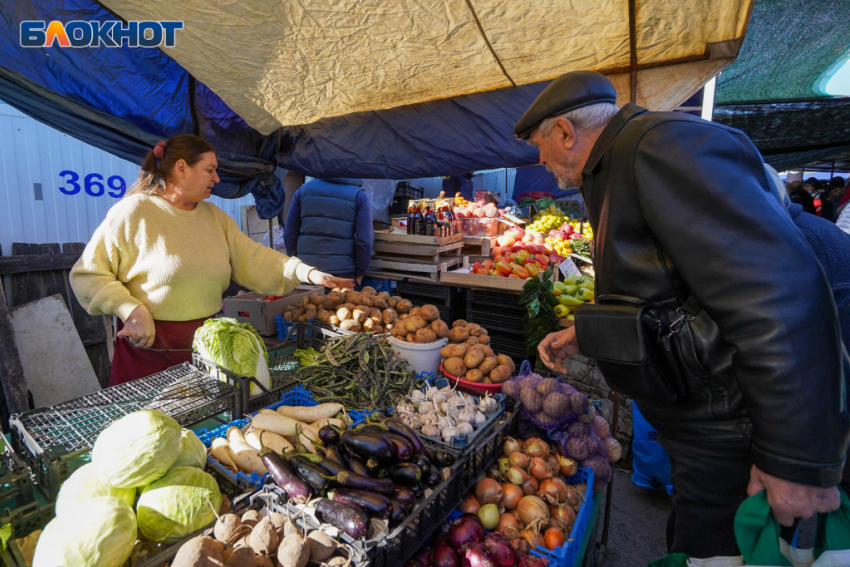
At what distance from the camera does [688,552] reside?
168 cm

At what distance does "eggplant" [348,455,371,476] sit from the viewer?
166cm

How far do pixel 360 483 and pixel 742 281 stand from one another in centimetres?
139

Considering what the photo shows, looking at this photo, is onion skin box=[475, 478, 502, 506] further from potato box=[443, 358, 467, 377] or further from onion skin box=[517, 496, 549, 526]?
potato box=[443, 358, 467, 377]

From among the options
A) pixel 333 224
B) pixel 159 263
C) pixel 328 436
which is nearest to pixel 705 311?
pixel 328 436

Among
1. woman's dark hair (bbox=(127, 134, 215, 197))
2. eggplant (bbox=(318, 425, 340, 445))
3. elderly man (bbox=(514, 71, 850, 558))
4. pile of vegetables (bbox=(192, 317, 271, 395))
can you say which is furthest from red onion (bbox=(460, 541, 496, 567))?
woman's dark hair (bbox=(127, 134, 215, 197))

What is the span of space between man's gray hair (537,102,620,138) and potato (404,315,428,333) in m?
1.90

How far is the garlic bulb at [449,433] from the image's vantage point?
2027 mm

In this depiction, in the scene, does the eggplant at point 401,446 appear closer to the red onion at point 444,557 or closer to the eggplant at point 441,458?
the eggplant at point 441,458

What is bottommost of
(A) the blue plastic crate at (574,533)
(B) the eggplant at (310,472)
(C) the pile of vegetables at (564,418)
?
(A) the blue plastic crate at (574,533)

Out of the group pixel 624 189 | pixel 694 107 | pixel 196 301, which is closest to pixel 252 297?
pixel 196 301

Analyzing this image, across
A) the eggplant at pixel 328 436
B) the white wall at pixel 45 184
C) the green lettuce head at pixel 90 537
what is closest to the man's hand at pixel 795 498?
the eggplant at pixel 328 436

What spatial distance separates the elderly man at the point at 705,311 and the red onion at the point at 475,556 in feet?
2.60

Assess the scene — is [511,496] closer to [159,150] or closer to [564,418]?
[564,418]

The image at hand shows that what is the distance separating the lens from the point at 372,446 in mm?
1675
